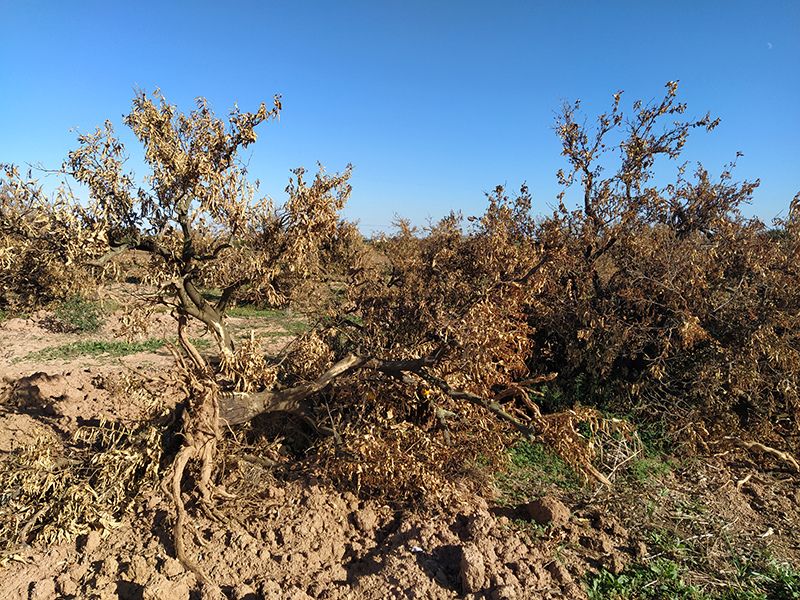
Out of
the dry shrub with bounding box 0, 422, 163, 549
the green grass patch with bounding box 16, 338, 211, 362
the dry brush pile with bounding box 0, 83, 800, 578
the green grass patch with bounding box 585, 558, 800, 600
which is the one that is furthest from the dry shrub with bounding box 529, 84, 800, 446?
the green grass patch with bounding box 16, 338, 211, 362

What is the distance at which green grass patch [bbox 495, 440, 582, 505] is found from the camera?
4449 mm

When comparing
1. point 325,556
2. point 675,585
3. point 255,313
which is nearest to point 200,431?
point 325,556

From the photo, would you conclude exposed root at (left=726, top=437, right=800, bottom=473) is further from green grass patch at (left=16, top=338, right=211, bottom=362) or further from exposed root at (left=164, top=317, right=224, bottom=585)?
green grass patch at (left=16, top=338, right=211, bottom=362)

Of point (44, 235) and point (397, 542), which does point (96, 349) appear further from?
point (397, 542)

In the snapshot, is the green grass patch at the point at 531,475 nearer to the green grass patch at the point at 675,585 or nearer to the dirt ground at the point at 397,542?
the dirt ground at the point at 397,542

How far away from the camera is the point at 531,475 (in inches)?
189

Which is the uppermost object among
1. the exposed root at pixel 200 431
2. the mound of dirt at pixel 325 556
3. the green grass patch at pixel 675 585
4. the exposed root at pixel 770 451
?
the exposed root at pixel 200 431

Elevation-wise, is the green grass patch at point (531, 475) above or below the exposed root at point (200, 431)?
below

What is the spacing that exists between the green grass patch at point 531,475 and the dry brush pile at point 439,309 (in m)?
0.27

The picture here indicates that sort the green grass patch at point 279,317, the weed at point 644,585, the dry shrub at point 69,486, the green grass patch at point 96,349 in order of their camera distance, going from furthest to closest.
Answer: the green grass patch at point 279,317 → the green grass patch at point 96,349 → the dry shrub at point 69,486 → the weed at point 644,585

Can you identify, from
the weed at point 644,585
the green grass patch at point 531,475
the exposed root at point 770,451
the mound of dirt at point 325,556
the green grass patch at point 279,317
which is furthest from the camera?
the green grass patch at point 279,317

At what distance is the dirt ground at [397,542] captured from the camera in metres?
2.99

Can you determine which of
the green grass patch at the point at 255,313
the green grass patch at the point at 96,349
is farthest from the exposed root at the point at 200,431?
the green grass patch at the point at 255,313

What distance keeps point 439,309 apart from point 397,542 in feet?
7.22
